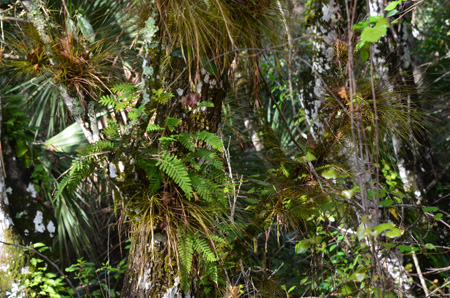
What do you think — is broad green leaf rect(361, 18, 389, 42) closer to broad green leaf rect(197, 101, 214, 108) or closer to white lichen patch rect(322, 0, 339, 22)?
broad green leaf rect(197, 101, 214, 108)

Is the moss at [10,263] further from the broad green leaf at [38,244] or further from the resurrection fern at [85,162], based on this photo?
the resurrection fern at [85,162]

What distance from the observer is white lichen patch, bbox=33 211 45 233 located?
3.14m

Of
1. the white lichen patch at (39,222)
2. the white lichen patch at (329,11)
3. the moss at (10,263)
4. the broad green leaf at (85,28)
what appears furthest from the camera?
the white lichen patch at (39,222)

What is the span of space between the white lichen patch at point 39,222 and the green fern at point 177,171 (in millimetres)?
2141

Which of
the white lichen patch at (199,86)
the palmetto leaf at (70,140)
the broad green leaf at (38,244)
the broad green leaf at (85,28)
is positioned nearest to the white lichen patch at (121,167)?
the white lichen patch at (199,86)

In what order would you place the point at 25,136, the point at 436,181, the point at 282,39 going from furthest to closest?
1. the point at 436,181
2. the point at 25,136
3. the point at 282,39

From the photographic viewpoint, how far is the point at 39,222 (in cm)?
317

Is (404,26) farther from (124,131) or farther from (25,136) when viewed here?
(25,136)

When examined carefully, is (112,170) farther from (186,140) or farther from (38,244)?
(38,244)

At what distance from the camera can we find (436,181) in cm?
370

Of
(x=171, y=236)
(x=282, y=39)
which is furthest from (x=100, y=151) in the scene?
(x=282, y=39)

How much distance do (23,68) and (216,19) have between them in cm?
90

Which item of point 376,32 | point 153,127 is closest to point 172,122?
point 153,127

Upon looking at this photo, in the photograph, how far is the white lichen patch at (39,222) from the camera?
314 cm
